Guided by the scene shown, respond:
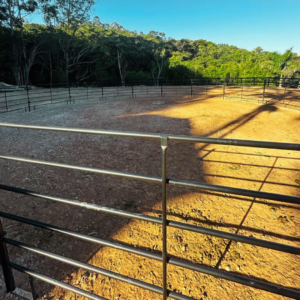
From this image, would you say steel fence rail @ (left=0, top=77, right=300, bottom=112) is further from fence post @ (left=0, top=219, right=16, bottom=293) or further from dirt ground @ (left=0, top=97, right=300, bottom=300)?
fence post @ (left=0, top=219, right=16, bottom=293)

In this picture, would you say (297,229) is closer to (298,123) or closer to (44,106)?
(298,123)

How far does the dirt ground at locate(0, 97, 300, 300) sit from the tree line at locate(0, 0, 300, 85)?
73.9ft

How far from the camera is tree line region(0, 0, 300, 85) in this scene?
2419cm

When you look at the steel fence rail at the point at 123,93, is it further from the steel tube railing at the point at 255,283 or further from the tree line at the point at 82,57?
the steel tube railing at the point at 255,283

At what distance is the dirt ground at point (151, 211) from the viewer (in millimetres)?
2170

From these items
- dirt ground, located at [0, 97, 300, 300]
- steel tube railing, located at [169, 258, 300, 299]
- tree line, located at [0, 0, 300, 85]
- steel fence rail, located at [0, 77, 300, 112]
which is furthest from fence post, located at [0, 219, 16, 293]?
tree line, located at [0, 0, 300, 85]

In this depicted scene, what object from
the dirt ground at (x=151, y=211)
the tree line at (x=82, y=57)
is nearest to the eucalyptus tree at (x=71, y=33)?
the tree line at (x=82, y=57)

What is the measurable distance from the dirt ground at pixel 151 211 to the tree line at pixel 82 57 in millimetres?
22529

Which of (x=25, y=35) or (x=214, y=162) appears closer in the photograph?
(x=214, y=162)

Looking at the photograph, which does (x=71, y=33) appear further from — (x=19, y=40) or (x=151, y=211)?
(x=151, y=211)

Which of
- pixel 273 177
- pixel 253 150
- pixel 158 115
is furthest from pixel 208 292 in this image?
pixel 158 115

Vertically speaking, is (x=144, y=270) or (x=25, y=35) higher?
(x=25, y=35)

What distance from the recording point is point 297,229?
2.81m

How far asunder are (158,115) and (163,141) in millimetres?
9076
